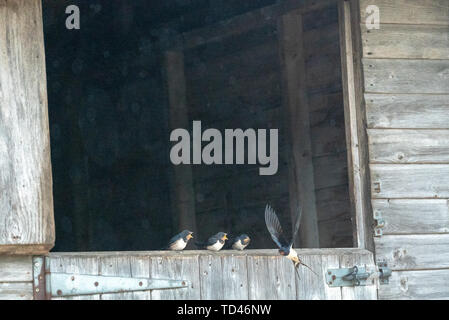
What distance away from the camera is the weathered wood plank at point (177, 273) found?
166 inches

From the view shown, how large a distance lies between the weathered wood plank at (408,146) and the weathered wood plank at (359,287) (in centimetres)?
49

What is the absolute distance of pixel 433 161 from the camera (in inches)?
186

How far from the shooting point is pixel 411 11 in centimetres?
483

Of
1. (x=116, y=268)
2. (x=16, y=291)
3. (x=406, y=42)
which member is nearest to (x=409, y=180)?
(x=406, y=42)

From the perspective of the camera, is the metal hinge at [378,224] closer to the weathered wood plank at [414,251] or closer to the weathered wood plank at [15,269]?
the weathered wood plank at [414,251]

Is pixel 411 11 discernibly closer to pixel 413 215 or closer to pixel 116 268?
pixel 413 215

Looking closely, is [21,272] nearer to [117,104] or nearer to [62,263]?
[62,263]

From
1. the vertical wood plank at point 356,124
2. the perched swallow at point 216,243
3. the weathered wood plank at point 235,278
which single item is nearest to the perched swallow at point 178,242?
the perched swallow at point 216,243

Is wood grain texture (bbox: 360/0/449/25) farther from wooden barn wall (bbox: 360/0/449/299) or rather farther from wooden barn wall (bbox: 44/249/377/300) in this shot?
wooden barn wall (bbox: 44/249/377/300)

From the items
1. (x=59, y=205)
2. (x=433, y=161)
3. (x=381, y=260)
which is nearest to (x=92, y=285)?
(x=381, y=260)

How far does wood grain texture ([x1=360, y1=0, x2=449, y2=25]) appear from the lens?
4.78 meters

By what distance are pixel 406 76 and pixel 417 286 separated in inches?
42.2

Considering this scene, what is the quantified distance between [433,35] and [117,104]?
13.7ft

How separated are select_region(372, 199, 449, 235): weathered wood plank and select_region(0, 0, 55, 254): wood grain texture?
64.9 inches
